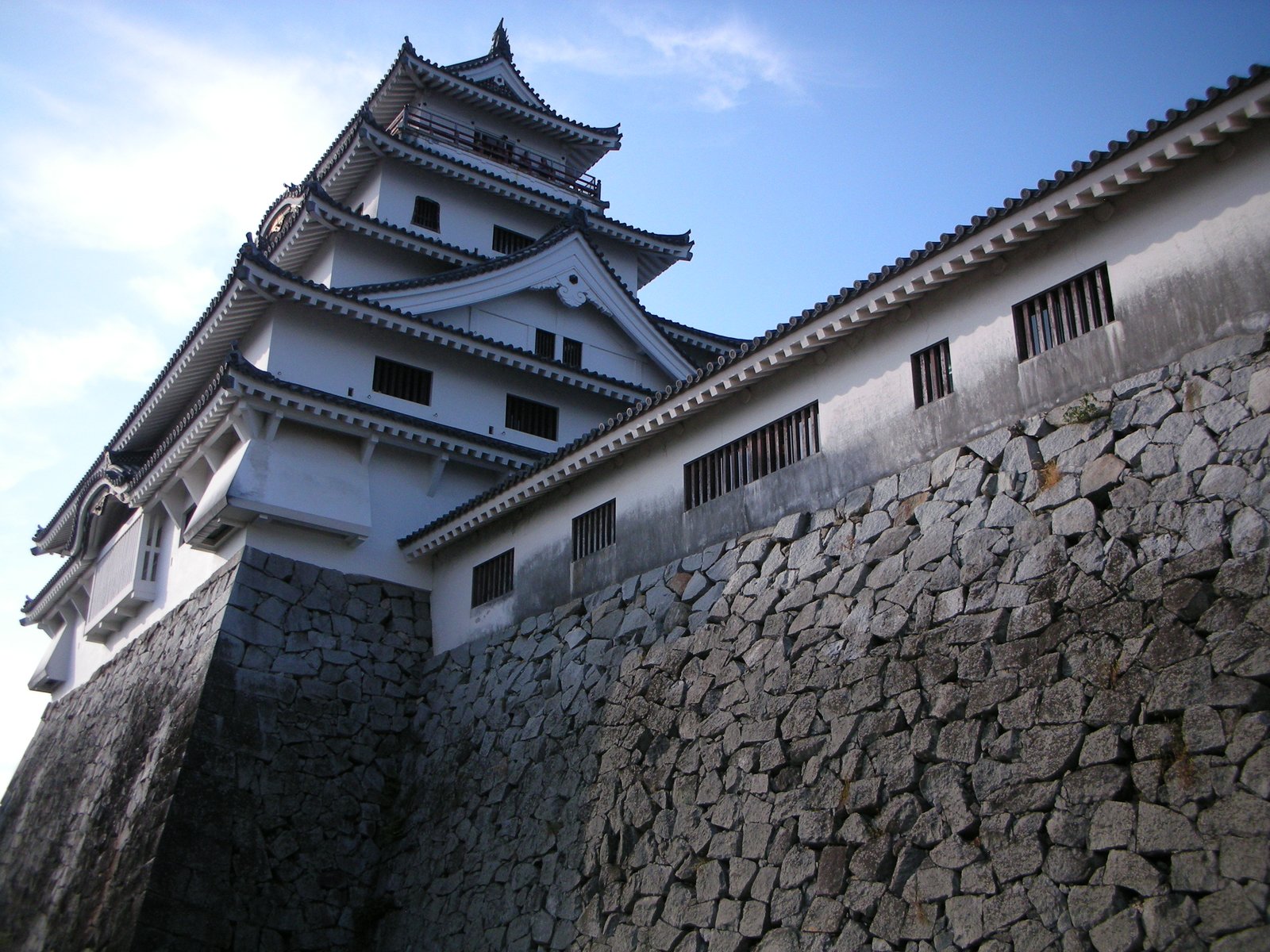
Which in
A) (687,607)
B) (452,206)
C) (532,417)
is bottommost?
(687,607)

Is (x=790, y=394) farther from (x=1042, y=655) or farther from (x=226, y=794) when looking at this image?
(x=226, y=794)

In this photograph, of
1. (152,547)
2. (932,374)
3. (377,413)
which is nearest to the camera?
(932,374)

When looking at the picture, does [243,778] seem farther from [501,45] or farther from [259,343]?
[501,45]

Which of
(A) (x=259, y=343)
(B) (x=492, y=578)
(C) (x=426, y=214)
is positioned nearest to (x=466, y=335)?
(A) (x=259, y=343)

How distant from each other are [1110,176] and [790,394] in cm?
376

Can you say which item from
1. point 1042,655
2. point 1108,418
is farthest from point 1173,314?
point 1042,655

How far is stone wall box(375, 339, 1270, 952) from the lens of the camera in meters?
7.05

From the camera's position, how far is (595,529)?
13.6 m

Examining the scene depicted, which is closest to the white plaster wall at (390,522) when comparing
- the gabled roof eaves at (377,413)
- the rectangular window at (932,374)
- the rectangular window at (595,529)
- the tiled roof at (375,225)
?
the gabled roof eaves at (377,413)

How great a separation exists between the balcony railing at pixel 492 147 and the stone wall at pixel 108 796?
1154 cm

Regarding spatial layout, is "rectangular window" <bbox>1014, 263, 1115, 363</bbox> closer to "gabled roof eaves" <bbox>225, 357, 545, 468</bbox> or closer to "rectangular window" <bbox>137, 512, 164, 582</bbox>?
"gabled roof eaves" <bbox>225, 357, 545, 468</bbox>

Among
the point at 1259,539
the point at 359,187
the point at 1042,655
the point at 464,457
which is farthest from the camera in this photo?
the point at 359,187

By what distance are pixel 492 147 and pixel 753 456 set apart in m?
15.0

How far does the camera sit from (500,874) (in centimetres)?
1243
